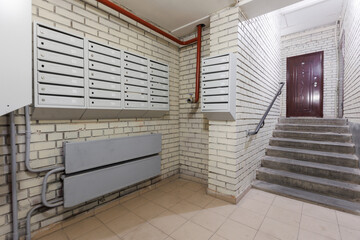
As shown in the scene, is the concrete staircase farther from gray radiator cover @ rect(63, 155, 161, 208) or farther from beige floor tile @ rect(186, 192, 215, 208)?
gray radiator cover @ rect(63, 155, 161, 208)

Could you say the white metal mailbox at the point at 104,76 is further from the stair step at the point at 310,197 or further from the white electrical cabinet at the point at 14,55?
the stair step at the point at 310,197

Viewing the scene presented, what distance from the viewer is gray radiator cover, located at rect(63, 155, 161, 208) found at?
1.76 metres

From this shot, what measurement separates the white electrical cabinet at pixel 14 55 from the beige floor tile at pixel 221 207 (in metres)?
2.28

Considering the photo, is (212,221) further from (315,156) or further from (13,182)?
(315,156)

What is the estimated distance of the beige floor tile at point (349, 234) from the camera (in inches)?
66.1

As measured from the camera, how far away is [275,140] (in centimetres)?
364

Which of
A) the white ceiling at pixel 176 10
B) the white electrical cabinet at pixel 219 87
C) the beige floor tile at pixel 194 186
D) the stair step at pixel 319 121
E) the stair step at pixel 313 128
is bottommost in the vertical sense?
the beige floor tile at pixel 194 186

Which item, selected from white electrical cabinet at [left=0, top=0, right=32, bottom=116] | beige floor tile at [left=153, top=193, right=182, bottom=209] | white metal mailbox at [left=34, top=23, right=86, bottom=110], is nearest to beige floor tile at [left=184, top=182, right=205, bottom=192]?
beige floor tile at [left=153, top=193, right=182, bottom=209]

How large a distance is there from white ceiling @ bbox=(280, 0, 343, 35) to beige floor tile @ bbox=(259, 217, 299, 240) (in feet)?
14.6

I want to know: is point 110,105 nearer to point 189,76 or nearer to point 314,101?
point 189,76

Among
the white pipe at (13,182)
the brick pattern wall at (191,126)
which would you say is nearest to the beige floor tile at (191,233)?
the brick pattern wall at (191,126)

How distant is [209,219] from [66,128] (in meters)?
1.95

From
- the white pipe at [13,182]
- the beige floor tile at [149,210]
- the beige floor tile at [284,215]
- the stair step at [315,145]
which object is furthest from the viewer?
the stair step at [315,145]

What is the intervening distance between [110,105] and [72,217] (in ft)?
4.45
